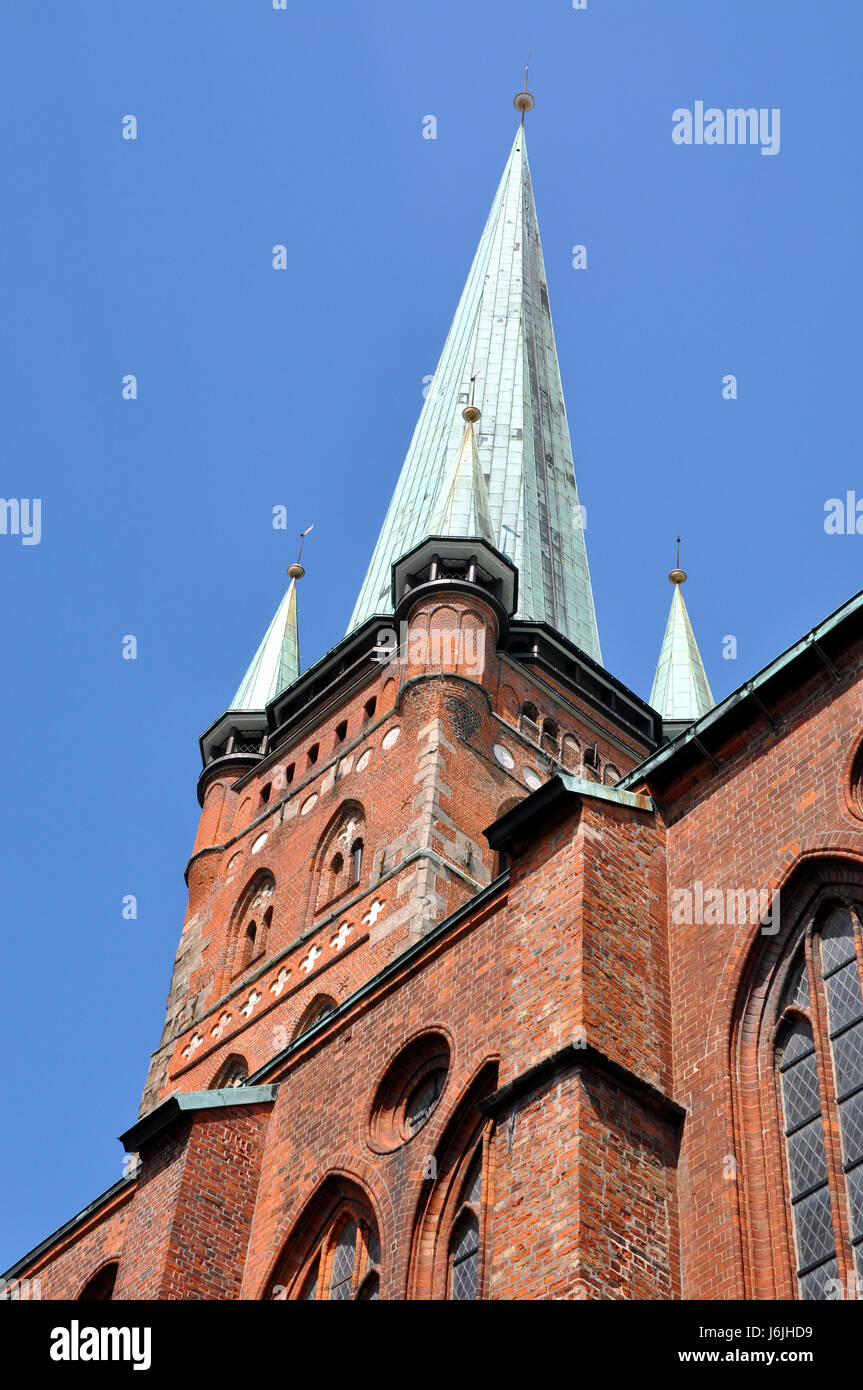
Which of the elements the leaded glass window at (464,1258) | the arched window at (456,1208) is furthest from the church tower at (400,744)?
the leaded glass window at (464,1258)

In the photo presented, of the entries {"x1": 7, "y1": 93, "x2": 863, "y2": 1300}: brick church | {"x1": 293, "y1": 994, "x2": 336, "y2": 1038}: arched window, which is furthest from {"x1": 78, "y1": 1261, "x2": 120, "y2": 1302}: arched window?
{"x1": 293, "y1": 994, "x2": 336, "y2": 1038}: arched window

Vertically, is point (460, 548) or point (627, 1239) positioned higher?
point (460, 548)

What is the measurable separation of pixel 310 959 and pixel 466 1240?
58.6 feet

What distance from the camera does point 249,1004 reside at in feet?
120

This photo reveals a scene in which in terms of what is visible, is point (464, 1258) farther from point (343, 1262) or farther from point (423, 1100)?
point (343, 1262)

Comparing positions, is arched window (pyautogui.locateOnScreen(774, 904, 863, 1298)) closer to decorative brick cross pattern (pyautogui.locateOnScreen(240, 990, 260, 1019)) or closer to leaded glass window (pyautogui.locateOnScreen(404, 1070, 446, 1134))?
leaded glass window (pyautogui.locateOnScreen(404, 1070, 446, 1134))

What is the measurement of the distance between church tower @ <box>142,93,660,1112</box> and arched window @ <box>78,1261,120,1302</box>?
32.9 feet

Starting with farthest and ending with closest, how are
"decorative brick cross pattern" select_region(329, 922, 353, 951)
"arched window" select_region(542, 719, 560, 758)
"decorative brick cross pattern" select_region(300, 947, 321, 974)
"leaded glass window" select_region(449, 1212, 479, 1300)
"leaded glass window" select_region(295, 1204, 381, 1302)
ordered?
"arched window" select_region(542, 719, 560, 758)
"decorative brick cross pattern" select_region(300, 947, 321, 974)
"decorative brick cross pattern" select_region(329, 922, 353, 951)
"leaded glass window" select_region(295, 1204, 381, 1302)
"leaded glass window" select_region(449, 1212, 479, 1300)

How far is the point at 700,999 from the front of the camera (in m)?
16.2

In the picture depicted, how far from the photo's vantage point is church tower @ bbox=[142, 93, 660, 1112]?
3466 centimetres

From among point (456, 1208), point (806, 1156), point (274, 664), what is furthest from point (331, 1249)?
point (274, 664)
